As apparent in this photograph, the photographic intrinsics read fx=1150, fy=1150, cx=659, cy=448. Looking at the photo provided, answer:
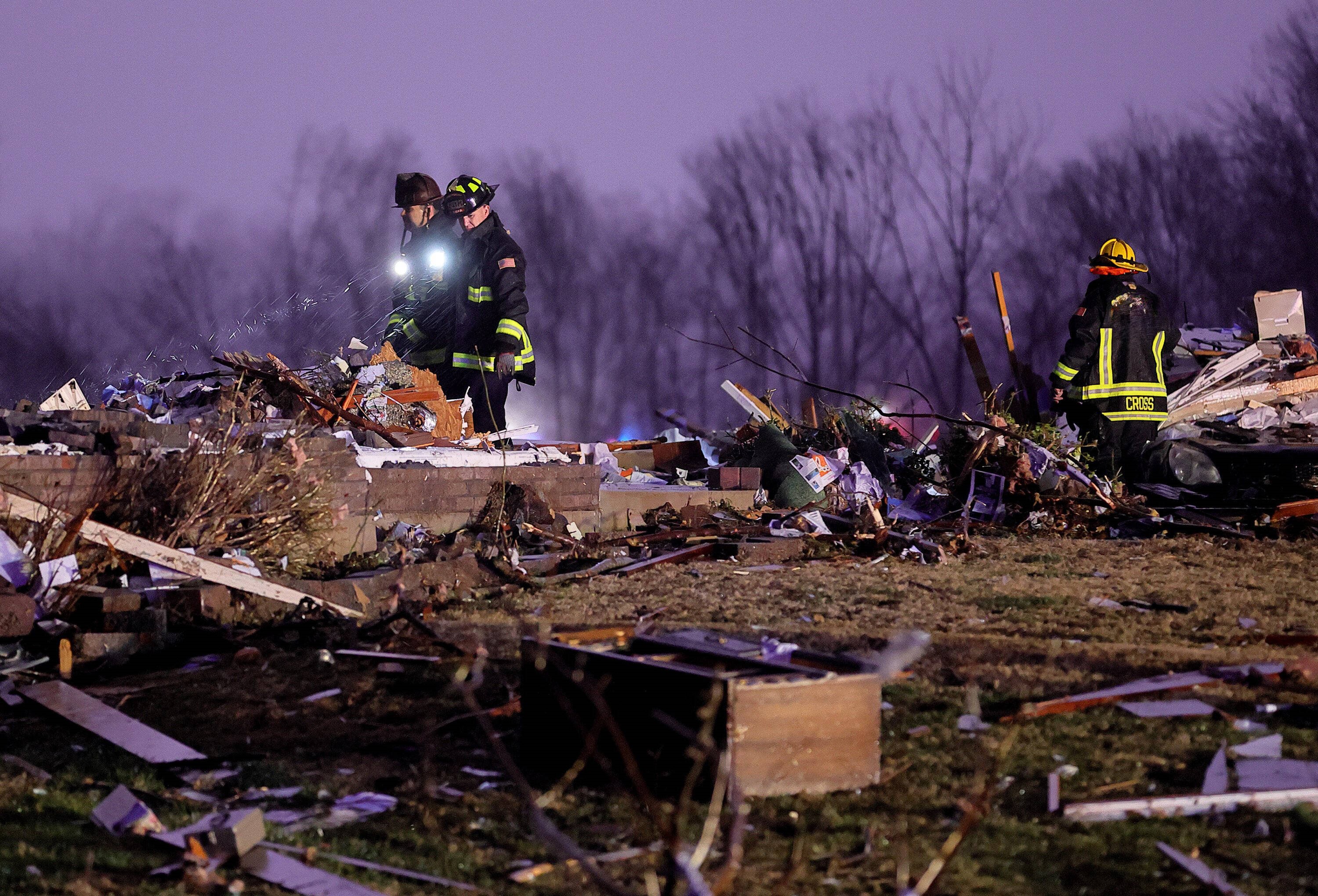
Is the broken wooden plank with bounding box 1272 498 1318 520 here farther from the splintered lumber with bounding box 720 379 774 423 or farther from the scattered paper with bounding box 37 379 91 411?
the scattered paper with bounding box 37 379 91 411

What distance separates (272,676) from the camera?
3.88 metres

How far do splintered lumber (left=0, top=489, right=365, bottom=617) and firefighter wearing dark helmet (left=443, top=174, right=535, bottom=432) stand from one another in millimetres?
4410

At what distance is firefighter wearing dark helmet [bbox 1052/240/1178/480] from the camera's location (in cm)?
926

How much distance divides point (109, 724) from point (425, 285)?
700 centimetres

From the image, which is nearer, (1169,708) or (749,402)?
(1169,708)

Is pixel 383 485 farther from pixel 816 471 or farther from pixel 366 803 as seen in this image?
pixel 366 803

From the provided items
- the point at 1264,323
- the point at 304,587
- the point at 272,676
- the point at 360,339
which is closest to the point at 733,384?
the point at 360,339

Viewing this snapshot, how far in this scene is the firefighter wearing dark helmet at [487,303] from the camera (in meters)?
9.14

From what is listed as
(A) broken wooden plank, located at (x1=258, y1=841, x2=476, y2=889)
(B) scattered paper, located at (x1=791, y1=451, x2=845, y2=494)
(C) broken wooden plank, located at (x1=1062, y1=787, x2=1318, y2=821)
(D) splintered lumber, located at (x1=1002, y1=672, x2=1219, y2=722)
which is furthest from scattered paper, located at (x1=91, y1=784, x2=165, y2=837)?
(B) scattered paper, located at (x1=791, y1=451, x2=845, y2=494)

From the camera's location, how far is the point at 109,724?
326 centimetres

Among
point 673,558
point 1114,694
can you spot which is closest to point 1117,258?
point 673,558

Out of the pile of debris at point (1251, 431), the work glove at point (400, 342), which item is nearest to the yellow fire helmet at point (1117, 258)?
the pile of debris at point (1251, 431)

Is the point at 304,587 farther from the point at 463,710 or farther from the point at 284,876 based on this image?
the point at 284,876

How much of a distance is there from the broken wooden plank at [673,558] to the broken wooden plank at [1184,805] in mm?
3878
